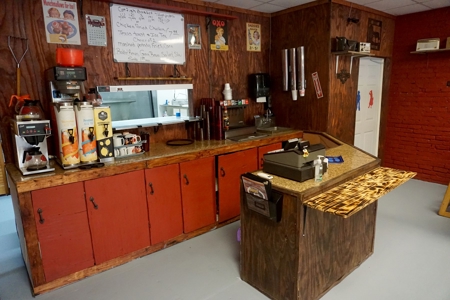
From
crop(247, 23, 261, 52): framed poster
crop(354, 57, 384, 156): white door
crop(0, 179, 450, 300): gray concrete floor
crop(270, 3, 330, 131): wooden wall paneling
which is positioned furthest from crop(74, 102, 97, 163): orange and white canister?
crop(354, 57, 384, 156): white door

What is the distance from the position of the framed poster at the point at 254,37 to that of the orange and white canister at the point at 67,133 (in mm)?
2608

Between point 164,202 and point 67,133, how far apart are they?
1.03 m

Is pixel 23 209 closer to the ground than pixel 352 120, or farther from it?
closer to the ground

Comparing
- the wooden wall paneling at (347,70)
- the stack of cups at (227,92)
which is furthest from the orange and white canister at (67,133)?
the wooden wall paneling at (347,70)

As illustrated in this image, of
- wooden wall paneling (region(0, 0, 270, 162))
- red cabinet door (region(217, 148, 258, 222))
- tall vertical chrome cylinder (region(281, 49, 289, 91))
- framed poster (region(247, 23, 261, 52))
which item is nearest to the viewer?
wooden wall paneling (region(0, 0, 270, 162))

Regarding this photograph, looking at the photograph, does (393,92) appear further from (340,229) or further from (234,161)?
(340,229)

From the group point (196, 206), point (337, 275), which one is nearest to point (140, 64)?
point (196, 206)

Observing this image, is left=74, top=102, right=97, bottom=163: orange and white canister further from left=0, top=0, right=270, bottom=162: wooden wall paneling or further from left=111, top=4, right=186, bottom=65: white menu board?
left=111, top=4, right=186, bottom=65: white menu board

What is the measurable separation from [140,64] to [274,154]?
6.12ft

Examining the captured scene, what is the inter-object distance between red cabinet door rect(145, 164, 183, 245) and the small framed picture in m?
1.56

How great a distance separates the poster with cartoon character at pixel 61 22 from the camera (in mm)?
2631

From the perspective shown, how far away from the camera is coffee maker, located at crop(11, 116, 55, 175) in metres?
2.16

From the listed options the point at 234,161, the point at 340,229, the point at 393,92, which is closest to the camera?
the point at 340,229

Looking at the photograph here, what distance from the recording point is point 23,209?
2.12 m
